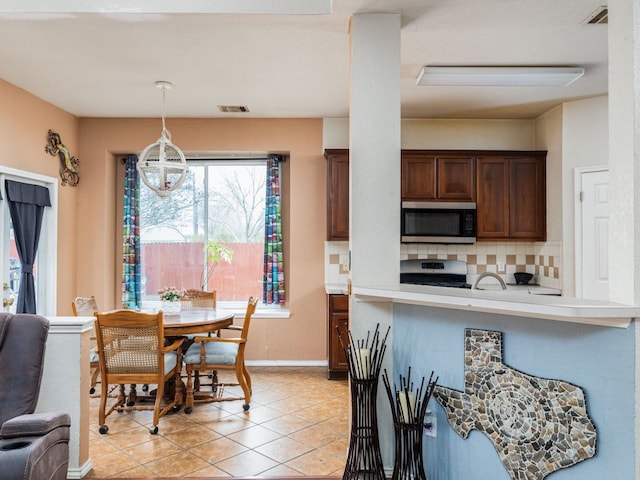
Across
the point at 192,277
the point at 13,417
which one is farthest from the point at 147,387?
the point at 13,417

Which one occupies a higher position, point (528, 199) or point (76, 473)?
point (528, 199)

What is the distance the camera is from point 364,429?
88.4 inches

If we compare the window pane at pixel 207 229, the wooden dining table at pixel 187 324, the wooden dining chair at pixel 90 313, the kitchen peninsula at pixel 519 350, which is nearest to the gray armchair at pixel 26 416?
the wooden dining table at pixel 187 324

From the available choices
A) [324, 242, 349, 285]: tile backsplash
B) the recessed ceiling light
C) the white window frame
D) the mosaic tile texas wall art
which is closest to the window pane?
[324, 242, 349, 285]: tile backsplash

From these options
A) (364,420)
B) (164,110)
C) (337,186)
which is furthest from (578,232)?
(164,110)

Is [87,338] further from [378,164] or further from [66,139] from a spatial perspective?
[66,139]

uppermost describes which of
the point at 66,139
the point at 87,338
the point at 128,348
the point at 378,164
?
the point at 66,139

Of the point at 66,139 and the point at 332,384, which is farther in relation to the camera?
the point at 66,139

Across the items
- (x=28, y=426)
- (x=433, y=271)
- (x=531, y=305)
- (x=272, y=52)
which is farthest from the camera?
(x=433, y=271)

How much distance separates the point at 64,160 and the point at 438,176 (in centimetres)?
393

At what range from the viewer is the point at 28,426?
2.01 m

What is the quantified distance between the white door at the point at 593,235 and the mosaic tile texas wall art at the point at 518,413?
2.64m

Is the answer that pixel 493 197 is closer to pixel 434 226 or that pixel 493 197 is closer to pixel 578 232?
pixel 434 226

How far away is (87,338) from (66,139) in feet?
9.81
